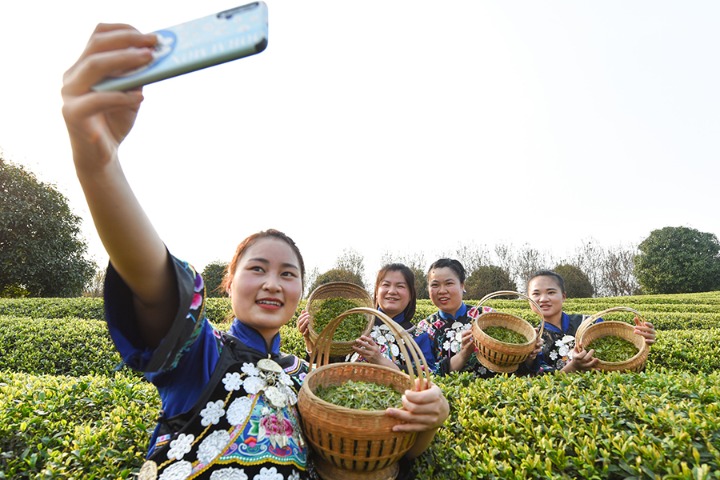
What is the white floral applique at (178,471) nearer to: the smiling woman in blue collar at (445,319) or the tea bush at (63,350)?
the smiling woman in blue collar at (445,319)

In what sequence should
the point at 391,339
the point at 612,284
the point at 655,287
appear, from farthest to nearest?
1. the point at 612,284
2. the point at 655,287
3. the point at 391,339

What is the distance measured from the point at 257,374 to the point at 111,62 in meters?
1.20

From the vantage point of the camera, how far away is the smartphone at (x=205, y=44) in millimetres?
880

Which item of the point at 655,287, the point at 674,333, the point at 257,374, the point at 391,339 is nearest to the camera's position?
the point at 257,374

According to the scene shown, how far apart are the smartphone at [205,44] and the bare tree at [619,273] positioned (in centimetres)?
3552

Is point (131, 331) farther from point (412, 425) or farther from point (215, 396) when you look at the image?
point (412, 425)

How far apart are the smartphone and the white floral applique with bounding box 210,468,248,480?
48.6 inches

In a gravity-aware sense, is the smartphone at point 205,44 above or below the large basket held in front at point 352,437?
above

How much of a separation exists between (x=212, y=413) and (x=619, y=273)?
118 feet

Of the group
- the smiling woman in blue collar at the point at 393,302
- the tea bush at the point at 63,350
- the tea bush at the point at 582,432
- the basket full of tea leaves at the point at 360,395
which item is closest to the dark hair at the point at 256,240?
the basket full of tea leaves at the point at 360,395

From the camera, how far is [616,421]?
194 centimetres

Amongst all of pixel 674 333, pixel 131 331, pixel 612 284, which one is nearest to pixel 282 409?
pixel 131 331

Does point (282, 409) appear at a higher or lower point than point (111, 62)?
lower

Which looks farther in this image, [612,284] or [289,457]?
[612,284]
